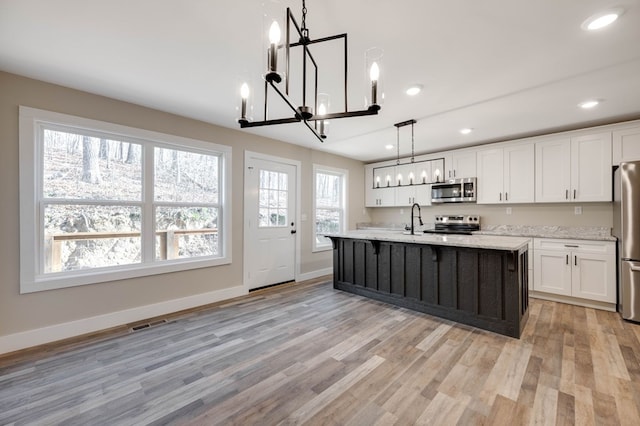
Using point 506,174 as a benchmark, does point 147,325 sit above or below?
below

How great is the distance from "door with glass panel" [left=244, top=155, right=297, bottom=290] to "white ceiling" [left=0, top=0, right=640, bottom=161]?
1310 millimetres

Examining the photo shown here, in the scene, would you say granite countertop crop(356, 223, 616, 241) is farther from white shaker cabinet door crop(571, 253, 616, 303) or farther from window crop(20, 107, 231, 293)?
window crop(20, 107, 231, 293)

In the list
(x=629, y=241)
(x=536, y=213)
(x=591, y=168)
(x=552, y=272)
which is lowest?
(x=552, y=272)

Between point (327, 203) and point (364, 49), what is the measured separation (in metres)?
3.71

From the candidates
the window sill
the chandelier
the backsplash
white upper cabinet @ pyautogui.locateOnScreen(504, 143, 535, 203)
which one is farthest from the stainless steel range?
the window sill

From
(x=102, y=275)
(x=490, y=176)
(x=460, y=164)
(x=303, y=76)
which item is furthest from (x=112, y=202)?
(x=490, y=176)

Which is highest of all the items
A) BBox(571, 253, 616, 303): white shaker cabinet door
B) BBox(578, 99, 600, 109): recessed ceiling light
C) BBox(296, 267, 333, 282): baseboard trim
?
BBox(578, 99, 600, 109): recessed ceiling light

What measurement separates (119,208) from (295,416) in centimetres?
296

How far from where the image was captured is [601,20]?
5.84 feet

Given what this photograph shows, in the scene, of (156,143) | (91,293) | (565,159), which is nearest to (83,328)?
(91,293)

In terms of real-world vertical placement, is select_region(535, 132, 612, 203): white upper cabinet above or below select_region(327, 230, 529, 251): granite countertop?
above

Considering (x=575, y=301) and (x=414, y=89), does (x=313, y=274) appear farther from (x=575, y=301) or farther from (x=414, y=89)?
(x=575, y=301)

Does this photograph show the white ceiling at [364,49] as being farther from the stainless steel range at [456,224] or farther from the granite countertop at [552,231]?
the stainless steel range at [456,224]

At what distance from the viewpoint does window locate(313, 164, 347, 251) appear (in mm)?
5387
